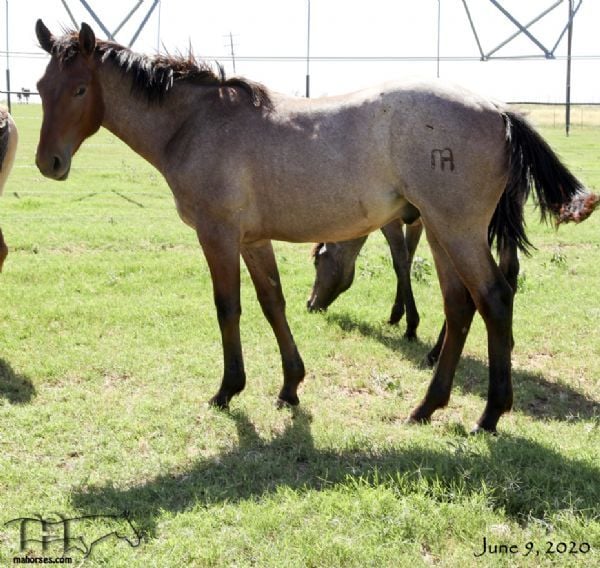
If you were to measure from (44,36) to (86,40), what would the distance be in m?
0.32

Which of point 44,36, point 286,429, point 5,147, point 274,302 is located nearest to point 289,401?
point 286,429

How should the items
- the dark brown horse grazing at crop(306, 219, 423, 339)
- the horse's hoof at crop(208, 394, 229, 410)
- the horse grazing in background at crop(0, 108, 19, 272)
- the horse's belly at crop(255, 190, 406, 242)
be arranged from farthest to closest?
the dark brown horse grazing at crop(306, 219, 423, 339), the horse grazing in background at crop(0, 108, 19, 272), the horse's hoof at crop(208, 394, 229, 410), the horse's belly at crop(255, 190, 406, 242)

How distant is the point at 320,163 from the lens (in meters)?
4.64

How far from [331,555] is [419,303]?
5155 millimetres

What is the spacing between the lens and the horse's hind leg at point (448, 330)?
4.91 m

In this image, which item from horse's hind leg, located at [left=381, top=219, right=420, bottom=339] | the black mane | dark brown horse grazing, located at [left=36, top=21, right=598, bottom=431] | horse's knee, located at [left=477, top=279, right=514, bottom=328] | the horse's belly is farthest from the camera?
horse's hind leg, located at [left=381, top=219, right=420, bottom=339]

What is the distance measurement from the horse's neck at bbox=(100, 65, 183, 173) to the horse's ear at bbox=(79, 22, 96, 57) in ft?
0.55

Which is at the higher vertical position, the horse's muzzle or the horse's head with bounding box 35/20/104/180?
the horse's head with bounding box 35/20/104/180

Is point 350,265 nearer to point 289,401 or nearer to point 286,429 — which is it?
point 289,401

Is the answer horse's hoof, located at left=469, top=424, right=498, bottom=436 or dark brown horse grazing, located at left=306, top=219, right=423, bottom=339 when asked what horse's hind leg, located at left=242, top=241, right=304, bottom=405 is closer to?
horse's hoof, located at left=469, top=424, right=498, bottom=436

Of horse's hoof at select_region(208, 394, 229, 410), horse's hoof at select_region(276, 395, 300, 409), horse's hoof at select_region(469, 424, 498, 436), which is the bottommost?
horse's hoof at select_region(276, 395, 300, 409)

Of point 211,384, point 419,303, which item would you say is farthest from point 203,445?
point 419,303

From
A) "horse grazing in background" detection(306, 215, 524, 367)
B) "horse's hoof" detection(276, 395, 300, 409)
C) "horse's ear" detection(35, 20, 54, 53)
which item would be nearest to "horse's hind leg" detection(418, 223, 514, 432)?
"horse's hoof" detection(276, 395, 300, 409)

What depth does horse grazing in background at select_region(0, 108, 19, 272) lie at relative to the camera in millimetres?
6965
